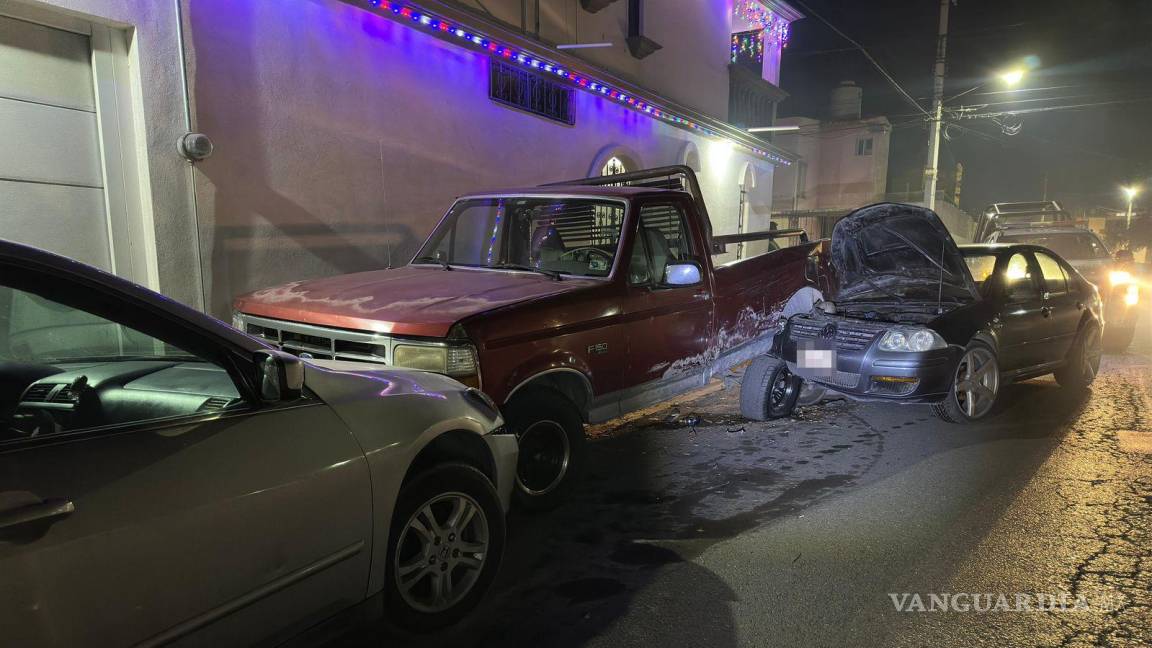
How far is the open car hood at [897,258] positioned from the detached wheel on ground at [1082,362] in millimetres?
1846

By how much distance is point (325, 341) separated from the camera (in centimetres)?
384

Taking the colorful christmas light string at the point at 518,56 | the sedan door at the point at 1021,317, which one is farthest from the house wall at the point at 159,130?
the sedan door at the point at 1021,317

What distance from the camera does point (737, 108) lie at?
18.8 metres

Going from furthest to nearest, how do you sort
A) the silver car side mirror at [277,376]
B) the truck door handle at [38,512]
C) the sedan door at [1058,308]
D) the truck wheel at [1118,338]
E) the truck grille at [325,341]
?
the truck wheel at [1118,338] < the sedan door at [1058,308] < the truck grille at [325,341] < the silver car side mirror at [277,376] < the truck door handle at [38,512]

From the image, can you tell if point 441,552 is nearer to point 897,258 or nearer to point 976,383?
point 976,383

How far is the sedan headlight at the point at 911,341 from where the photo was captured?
5.26 metres

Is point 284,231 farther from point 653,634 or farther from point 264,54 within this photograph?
point 653,634

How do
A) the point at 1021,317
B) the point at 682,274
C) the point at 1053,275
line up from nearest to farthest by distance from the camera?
the point at 682,274
the point at 1021,317
the point at 1053,275

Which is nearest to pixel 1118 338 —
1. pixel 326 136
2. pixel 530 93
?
pixel 530 93

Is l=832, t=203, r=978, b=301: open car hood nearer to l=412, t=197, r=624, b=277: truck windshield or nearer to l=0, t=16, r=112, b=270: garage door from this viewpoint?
l=412, t=197, r=624, b=277: truck windshield

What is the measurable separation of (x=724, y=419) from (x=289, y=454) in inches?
184

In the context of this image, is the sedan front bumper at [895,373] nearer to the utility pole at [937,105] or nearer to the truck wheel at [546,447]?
the truck wheel at [546,447]

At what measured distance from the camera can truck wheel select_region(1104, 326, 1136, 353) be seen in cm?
935

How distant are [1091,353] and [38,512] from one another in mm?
8664
